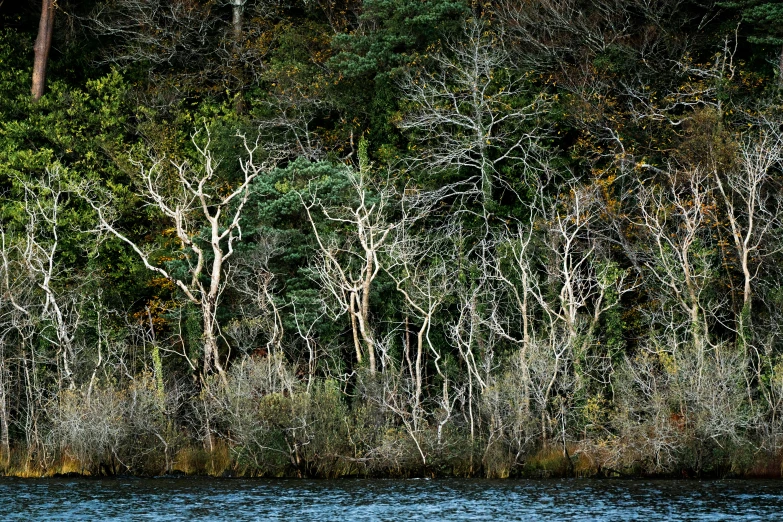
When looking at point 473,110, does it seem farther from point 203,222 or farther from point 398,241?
point 203,222

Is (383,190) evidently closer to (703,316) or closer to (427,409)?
(427,409)

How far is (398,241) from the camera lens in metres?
39.2

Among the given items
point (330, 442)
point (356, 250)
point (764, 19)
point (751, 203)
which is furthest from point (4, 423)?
point (764, 19)

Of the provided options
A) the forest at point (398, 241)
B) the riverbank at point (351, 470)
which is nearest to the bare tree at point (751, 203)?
the forest at point (398, 241)

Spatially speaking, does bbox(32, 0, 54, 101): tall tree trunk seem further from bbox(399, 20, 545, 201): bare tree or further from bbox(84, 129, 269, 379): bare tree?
bbox(399, 20, 545, 201): bare tree

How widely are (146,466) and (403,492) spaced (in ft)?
26.6

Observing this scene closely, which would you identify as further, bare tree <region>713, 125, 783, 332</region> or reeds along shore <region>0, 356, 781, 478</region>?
bare tree <region>713, 125, 783, 332</region>

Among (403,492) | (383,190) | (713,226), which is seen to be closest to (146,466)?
(403,492)

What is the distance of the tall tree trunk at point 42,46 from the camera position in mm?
47938

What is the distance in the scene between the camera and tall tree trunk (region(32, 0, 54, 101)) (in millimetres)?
47938

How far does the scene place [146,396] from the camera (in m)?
34.3

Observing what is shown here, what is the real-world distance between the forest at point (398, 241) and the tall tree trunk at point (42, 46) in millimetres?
97

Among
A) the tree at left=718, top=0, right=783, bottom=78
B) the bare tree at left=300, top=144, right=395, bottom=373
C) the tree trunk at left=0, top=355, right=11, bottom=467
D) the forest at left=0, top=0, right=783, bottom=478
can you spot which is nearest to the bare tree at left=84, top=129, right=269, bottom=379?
the forest at left=0, top=0, right=783, bottom=478

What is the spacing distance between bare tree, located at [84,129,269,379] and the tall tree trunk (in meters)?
5.51
